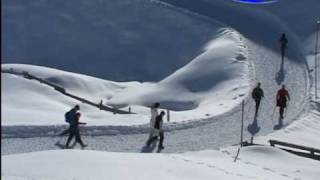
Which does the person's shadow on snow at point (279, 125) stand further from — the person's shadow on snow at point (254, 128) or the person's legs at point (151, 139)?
the person's legs at point (151, 139)

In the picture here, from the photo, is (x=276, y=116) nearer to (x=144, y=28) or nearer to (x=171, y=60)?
(x=171, y=60)

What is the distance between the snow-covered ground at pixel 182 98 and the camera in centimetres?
1436

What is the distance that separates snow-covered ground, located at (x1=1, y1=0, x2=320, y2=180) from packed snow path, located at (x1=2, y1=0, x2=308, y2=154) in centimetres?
3

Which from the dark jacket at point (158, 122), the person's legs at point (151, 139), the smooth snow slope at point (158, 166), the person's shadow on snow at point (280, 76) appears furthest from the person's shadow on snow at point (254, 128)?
the person's shadow on snow at point (280, 76)

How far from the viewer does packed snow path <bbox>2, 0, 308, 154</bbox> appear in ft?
57.2

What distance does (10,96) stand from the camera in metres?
22.6

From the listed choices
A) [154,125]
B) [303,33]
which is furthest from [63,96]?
[303,33]

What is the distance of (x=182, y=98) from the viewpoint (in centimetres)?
2559

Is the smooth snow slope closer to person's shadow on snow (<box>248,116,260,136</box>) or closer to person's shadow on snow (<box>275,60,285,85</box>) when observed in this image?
person's shadow on snow (<box>248,116,260,136</box>)

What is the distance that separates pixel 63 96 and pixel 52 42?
36.6 feet

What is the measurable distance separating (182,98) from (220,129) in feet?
19.7

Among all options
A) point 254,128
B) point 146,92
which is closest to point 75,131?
point 254,128

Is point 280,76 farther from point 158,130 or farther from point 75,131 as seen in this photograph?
point 75,131

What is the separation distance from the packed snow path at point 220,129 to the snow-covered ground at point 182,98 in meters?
0.03
